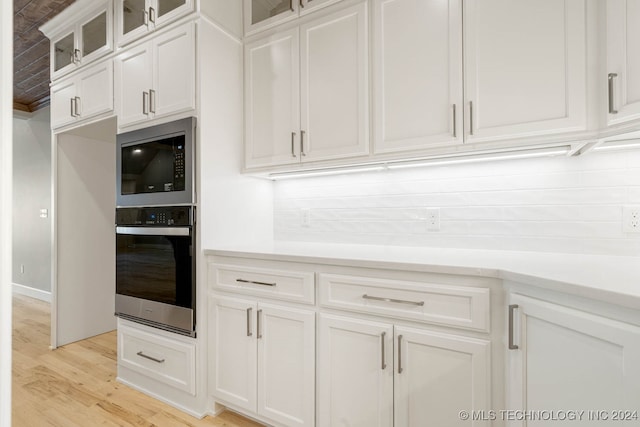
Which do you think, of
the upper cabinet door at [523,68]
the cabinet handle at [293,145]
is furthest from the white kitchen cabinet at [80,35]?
the upper cabinet door at [523,68]

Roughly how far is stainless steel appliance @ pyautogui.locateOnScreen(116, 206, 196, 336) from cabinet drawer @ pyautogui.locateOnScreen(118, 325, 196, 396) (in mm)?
101

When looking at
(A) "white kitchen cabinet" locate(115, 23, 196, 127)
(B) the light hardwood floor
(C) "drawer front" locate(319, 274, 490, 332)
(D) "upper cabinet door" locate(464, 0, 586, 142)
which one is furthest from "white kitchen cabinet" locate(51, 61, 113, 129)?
(D) "upper cabinet door" locate(464, 0, 586, 142)

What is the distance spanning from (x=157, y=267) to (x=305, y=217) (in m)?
0.99

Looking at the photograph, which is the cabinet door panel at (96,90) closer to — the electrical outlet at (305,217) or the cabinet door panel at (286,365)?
the electrical outlet at (305,217)

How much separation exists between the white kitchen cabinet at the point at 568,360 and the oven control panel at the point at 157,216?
1.64 m

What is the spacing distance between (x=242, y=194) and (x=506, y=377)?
1692mm

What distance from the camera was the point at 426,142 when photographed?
1.53 m

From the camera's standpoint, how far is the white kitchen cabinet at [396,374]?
3.83ft

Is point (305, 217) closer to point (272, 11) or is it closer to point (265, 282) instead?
point (265, 282)

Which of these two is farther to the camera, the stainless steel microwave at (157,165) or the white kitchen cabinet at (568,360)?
the stainless steel microwave at (157,165)

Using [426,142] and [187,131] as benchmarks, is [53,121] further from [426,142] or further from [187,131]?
[426,142]

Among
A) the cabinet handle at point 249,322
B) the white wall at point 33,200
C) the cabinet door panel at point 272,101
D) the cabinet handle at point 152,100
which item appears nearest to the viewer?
the cabinet handle at point 249,322

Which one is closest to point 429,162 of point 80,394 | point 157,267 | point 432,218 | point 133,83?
point 432,218

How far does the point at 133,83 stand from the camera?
2.12 metres
